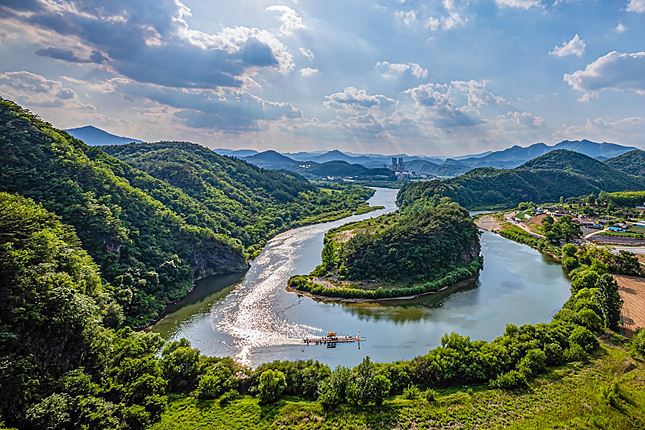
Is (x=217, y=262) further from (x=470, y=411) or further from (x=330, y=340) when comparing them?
(x=470, y=411)

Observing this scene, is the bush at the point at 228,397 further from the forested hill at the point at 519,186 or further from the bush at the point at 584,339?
the forested hill at the point at 519,186

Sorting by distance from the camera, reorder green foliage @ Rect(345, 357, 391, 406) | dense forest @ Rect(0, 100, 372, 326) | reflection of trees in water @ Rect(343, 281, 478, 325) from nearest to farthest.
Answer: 1. green foliage @ Rect(345, 357, 391, 406)
2. reflection of trees in water @ Rect(343, 281, 478, 325)
3. dense forest @ Rect(0, 100, 372, 326)

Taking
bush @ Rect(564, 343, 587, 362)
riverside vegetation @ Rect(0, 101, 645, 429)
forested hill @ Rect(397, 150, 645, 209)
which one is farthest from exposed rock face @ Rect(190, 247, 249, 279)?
forested hill @ Rect(397, 150, 645, 209)

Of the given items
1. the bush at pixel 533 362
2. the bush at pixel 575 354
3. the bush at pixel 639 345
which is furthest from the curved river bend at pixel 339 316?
the bush at pixel 639 345

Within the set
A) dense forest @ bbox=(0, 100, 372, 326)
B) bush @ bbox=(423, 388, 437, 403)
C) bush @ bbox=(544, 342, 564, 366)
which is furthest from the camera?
dense forest @ bbox=(0, 100, 372, 326)

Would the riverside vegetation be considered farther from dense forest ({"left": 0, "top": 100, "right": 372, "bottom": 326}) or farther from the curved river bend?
dense forest ({"left": 0, "top": 100, "right": 372, "bottom": 326})

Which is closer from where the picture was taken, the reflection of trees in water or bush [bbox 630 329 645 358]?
bush [bbox 630 329 645 358]

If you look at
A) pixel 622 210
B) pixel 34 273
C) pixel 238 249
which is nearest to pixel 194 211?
pixel 238 249
